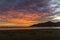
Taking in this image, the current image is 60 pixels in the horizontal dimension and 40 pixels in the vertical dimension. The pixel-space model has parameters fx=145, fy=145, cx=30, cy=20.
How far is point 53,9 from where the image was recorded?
131 centimetres

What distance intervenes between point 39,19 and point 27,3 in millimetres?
187

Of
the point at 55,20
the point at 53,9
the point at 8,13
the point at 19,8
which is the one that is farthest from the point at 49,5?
the point at 8,13

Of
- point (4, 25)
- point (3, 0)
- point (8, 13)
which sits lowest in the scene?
point (4, 25)

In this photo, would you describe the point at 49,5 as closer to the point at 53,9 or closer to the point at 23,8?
the point at 53,9

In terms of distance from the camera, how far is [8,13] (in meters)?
1.31
